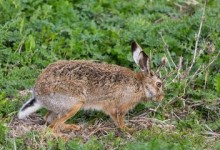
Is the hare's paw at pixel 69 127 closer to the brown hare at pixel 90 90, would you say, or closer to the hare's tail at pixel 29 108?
the brown hare at pixel 90 90

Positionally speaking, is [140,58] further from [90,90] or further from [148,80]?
[90,90]

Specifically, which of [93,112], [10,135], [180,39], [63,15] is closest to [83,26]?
[63,15]

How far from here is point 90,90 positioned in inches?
351

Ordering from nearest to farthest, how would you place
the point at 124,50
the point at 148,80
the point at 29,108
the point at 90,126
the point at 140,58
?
1. the point at 29,108
2. the point at 90,126
3. the point at 140,58
4. the point at 148,80
5. the point at 124,50

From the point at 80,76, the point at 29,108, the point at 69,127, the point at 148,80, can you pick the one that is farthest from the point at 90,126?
the point at 148,80

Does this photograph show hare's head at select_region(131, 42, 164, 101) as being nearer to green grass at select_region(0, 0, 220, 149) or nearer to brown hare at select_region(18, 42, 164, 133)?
brown hare at select_region(18, 42, 164, 133)

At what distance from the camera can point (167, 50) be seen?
10211 millimetres

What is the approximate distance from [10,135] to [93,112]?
112cm

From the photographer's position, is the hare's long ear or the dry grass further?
the hare's long ear

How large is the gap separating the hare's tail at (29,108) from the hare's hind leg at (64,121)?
24 cm

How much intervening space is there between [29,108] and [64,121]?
0.39 meters

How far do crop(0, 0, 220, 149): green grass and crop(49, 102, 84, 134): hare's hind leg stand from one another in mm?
324

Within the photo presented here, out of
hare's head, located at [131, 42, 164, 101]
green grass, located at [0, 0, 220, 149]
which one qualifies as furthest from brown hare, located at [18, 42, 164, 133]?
green grass, located at [0, 0, 220, 149]

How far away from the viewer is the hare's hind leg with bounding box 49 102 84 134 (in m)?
8.79
